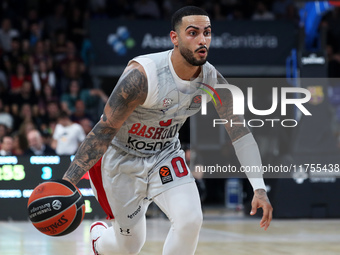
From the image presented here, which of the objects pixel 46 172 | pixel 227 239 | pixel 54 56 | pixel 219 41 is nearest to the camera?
pixel 227 239

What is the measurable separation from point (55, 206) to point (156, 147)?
3.44 ft

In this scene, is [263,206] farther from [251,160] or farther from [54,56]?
[54,56]

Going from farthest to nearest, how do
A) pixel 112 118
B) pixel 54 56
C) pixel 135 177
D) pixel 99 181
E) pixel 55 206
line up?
pixel 54 56, pixel 99 181, pixel 135 177, pixel 112 118, pixel 55 206

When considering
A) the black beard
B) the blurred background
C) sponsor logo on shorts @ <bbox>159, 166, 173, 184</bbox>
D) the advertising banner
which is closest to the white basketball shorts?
sponsor logo on shorts @ <bbox>159, 166, 173, 184</bbox>

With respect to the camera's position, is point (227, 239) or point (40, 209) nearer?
point (40, 209)

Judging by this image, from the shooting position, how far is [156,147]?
212 inches

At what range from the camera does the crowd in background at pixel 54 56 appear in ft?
44.3

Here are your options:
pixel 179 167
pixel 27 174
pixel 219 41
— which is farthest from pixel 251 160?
pixel 219 41

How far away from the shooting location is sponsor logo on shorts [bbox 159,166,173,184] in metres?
5.21

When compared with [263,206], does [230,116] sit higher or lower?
A: higher

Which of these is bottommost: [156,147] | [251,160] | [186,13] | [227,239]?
[227,239]

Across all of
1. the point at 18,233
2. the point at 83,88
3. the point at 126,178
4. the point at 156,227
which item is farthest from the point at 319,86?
the point at 126,178

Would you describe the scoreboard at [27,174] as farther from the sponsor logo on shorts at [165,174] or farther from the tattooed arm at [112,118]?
the tattooed arm at [112,118]

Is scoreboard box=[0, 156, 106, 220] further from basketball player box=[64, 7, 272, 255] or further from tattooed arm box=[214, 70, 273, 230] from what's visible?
tattooed arm box=[214, 70, 273, 230]
